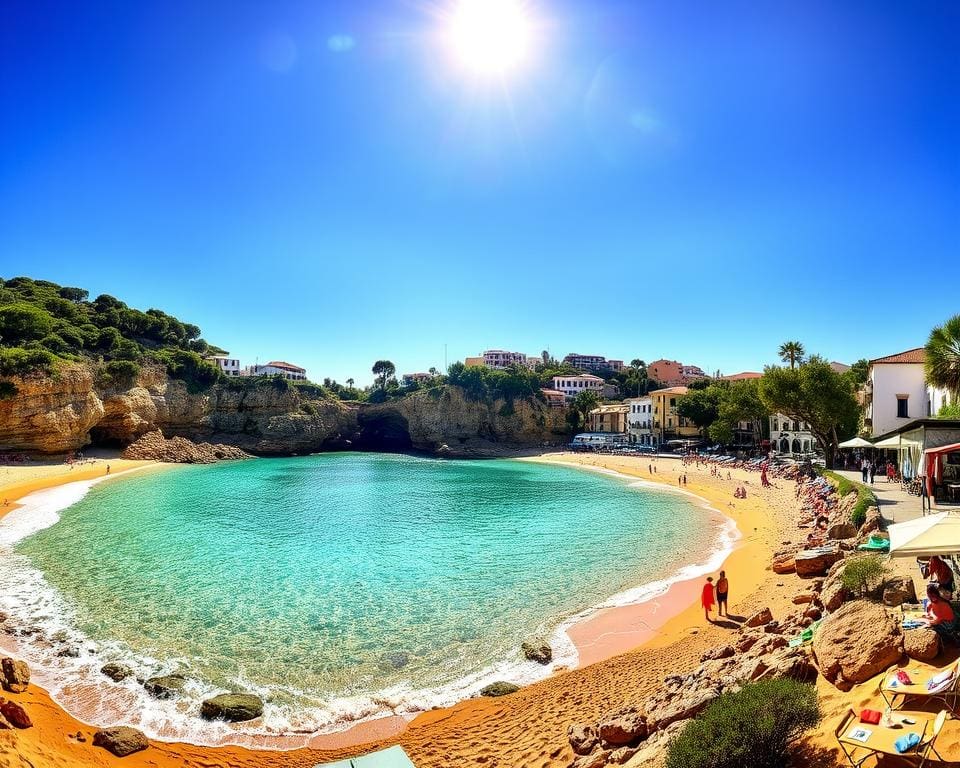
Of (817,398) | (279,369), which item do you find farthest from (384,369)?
(817,398)

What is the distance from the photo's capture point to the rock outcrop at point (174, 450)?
6322cm

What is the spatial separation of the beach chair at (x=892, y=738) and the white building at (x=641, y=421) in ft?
259

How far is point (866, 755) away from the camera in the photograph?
4.95 metres

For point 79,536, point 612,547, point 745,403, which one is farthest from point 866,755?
point 745,403

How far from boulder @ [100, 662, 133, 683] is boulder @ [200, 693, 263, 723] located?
251cm

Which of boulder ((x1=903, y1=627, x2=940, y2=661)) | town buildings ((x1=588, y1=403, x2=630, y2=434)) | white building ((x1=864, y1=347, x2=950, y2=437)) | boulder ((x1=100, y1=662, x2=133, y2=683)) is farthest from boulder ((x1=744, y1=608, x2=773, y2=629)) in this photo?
town buildings ((x1=588, y1=403, x2=630, y2=434))

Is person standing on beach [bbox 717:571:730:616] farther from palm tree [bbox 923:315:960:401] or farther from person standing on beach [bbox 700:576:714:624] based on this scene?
palm tree [bbox 923:315:960:401]

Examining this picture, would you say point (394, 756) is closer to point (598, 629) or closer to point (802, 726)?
point (802, 726)

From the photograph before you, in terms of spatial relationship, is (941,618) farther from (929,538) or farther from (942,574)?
(942,574)

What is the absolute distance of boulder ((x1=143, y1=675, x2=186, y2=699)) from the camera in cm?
1059

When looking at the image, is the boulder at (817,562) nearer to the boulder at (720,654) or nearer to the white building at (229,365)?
the boulder at (720,654)

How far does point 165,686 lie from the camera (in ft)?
35.3

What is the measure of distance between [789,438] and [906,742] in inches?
2648

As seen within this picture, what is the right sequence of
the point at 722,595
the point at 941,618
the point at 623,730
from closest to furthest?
the point at 941,618 < the point at 623,730 < the point at 722,595
